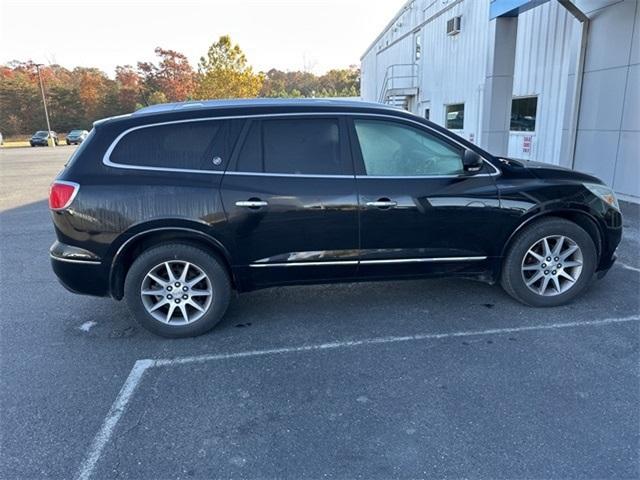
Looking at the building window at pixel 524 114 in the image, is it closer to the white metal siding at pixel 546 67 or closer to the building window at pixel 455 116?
the white metal siding at pixel 546 67

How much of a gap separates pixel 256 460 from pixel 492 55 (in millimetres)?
10582

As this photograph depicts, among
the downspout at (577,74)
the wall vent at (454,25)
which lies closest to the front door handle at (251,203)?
the downspout at (577,74)

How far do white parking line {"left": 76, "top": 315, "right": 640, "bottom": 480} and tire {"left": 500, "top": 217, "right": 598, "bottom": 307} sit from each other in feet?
1.25

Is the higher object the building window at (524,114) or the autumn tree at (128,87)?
the autumn tree at (128,87)

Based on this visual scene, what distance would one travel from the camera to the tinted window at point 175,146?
3611 mm

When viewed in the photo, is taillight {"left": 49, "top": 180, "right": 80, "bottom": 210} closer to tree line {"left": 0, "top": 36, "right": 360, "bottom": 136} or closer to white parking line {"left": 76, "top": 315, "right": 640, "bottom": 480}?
white parking line {"left": 76, "top": 315, "right": 640, "bottom": 480}

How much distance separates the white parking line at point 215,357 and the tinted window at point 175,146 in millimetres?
1487

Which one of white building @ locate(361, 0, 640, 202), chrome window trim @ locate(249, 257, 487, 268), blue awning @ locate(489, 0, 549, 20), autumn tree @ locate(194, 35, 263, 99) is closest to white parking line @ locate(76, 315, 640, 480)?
chrome window trim @ locate(249, 257, 487, 268)

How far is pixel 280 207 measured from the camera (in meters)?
3.65

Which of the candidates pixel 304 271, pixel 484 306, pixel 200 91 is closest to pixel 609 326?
pixel 484 306

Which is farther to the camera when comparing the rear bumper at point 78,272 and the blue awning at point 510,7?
the blue awning at point 510,7

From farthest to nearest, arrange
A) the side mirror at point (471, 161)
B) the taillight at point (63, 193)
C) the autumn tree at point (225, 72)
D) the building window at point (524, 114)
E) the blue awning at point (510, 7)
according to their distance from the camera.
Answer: the autumn tree at point (225, 72), the building window at point (524, 114), the blue awning at point (510, 7), the side mirror at point (471, 161), the taillight at point (63, 193)

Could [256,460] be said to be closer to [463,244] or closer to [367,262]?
[367,262]

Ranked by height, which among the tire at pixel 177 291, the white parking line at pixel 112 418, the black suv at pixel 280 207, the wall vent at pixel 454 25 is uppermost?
the wall vent at pixel 454 25
